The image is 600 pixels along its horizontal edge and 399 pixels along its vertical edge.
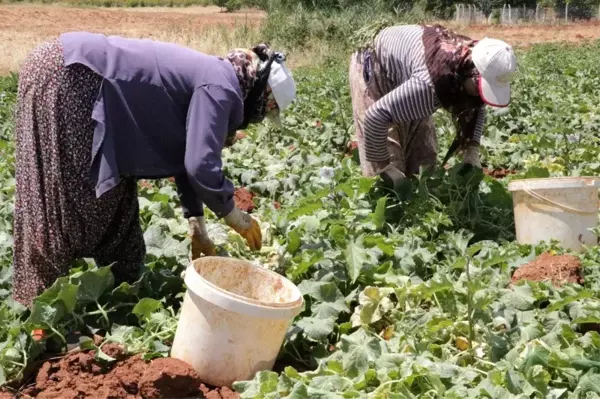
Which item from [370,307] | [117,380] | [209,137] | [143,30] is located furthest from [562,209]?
[143,30]

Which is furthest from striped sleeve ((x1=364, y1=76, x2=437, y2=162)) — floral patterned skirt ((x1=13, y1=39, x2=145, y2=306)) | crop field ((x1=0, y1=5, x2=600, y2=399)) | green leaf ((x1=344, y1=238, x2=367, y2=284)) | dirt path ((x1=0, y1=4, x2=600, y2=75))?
dirt path ((x1=0, y1=4, x2=600, y2=75))

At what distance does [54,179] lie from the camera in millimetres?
3053

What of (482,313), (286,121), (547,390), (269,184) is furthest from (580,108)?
(547,390)

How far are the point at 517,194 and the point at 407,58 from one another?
0.89m

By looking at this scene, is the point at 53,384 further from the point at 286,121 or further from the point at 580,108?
the point at 580,108

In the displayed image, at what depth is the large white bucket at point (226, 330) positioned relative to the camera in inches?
107

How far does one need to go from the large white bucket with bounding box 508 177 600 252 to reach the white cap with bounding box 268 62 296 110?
1.45m

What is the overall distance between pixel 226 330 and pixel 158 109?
0.86 metres

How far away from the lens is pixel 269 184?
209 inches

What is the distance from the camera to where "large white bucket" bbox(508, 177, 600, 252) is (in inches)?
154

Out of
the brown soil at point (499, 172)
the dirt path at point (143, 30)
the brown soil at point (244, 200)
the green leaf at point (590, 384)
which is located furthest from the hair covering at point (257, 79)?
the dirt path at point (143, 30)

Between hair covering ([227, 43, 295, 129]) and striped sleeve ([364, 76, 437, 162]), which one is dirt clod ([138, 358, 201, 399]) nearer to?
hair covering ([227, 43, 295, 129])

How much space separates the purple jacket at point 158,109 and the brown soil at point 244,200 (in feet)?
6.46

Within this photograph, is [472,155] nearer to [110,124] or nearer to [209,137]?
[209,137]
